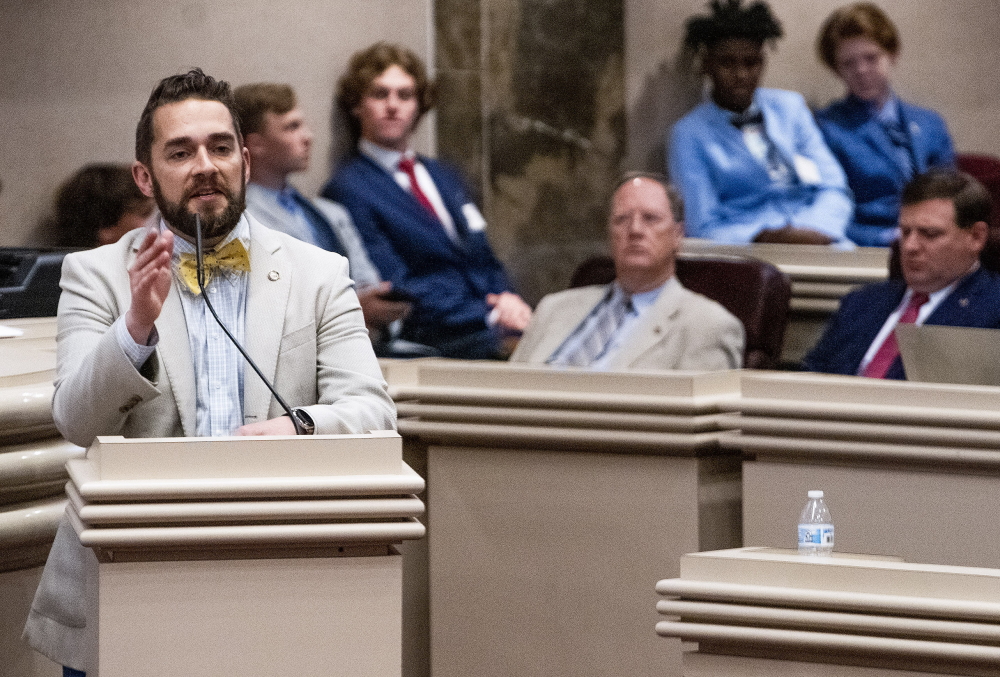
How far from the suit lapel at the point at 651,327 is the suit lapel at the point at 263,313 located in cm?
162

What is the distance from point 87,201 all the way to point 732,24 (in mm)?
2754

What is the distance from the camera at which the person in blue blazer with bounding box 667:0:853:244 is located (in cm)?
529

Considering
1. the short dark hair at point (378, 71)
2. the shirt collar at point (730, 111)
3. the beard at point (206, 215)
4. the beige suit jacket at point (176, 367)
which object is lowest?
the beige suit jacket at point (176, 367)

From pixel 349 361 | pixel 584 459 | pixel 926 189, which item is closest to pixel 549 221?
pixel 926 189

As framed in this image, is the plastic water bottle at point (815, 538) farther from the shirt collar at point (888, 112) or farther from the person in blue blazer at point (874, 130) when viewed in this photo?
the shirt collar at point (888, 112)

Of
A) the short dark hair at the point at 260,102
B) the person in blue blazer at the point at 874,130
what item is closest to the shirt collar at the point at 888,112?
the person in blue blazer at the point at 874,130

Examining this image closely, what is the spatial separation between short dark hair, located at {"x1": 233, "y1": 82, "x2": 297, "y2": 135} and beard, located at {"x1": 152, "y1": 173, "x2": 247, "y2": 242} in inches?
95.8

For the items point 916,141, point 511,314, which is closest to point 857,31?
point 916,141

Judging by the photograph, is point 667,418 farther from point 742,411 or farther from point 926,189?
point 926,189

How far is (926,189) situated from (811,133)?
6.63 feet

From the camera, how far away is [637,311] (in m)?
3.62

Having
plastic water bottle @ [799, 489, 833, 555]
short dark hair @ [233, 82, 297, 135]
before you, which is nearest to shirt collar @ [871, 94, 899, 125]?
short dark hair @ [233, 82, 297, 135]

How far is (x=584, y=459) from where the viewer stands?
2.68 m

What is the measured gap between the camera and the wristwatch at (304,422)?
175 centimetres
